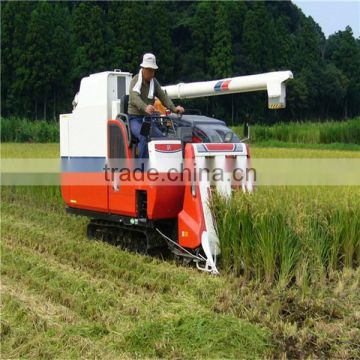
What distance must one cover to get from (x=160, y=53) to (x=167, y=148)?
35.1 meters

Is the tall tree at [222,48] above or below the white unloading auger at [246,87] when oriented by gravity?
above

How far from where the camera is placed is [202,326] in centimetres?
439

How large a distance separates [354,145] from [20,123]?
16412mm

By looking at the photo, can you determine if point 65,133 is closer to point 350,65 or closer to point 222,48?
point 222,48

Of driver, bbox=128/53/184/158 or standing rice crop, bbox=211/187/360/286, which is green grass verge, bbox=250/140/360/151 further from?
standing rice crop, bbox=211/187/360/286

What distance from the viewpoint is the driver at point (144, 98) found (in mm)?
6871

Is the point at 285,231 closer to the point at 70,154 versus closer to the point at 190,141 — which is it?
the point at 190,141

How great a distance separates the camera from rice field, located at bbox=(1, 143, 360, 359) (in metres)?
4.17

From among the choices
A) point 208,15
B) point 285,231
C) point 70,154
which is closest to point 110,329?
point 285,231

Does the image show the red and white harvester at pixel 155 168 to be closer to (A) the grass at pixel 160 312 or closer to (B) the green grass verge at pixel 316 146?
(A) the grass at pixel 160 312

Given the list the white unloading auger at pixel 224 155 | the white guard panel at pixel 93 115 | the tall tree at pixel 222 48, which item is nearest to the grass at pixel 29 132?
the white guard panel at pixel 93 115

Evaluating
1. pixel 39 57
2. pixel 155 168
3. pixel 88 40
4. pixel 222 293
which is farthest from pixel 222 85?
pixel 39 57

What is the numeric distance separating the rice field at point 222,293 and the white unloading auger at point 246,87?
112 centimetres

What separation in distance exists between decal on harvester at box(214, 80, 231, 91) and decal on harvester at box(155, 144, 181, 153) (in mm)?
1271
